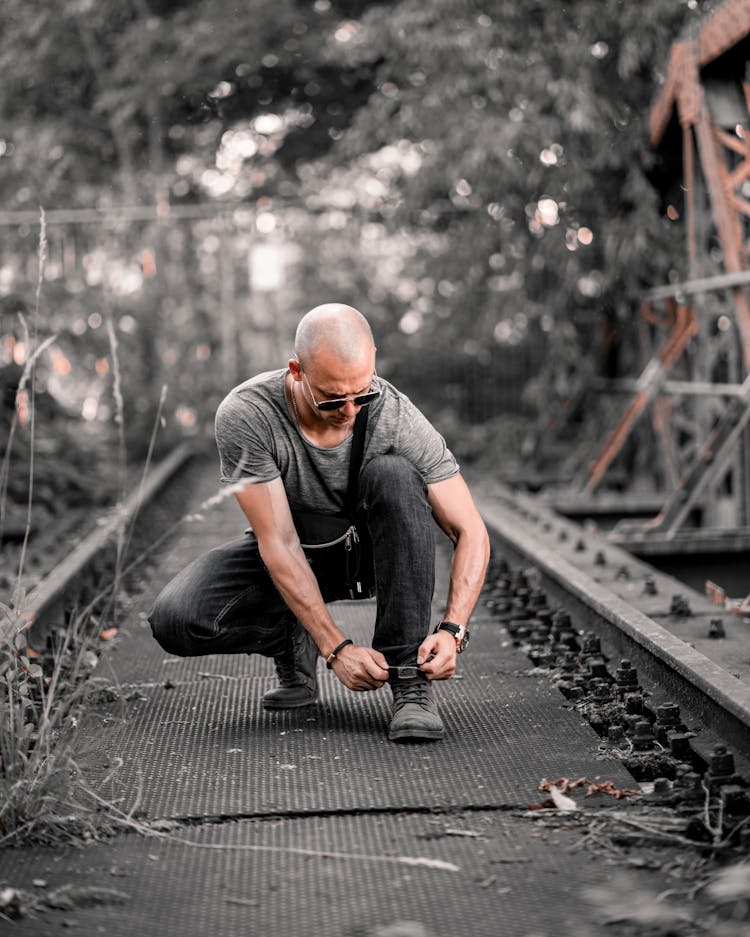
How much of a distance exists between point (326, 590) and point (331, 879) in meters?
1.47

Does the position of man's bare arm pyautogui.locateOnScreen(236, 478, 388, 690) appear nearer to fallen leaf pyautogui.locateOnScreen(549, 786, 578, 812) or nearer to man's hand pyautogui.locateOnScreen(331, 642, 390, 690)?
man's hand pyautogui.locateOnScreen(331, 642, 390, 690)

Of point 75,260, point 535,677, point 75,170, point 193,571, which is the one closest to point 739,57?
point 535,677

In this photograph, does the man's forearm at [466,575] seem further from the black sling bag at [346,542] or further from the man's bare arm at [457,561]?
the black sling bag at [346,542]

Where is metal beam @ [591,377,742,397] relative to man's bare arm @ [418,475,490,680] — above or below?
above

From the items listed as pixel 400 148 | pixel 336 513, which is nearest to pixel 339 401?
pixel 336 513

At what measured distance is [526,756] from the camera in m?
3.72

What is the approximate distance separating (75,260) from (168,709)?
442 inches

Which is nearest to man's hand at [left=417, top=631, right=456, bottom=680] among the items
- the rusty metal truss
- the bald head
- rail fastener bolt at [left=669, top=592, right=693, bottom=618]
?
the bald head

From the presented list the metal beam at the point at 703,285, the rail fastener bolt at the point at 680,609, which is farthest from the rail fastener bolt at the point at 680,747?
the metal beam at the point at 703,285

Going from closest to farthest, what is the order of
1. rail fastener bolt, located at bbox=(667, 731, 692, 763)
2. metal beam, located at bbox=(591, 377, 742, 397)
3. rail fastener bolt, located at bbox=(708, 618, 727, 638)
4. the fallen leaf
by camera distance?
the fallen leaf < rail fastener bolt, located at bbox=(667, 731, 692, 763) < rail fastener bolt, located at bbox=(708, 618, 727, 638) < metal beam, located at bbox=(591, 377, 742, 397)

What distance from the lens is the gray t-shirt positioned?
12.8 ft

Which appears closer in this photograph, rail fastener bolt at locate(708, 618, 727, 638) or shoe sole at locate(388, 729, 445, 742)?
shoe sole at locate(388, 729, 445, 742)

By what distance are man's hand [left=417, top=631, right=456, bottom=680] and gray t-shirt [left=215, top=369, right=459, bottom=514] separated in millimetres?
484

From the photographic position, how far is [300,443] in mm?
3969
